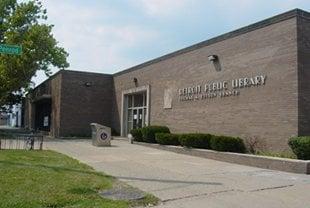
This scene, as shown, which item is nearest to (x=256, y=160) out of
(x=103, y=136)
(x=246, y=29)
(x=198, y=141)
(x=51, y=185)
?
(x=198, y=141)

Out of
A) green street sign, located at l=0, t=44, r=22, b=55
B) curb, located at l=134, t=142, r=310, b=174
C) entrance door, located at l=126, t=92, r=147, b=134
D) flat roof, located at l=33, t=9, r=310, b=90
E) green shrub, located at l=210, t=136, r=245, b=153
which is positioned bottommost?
curb, located at l=134, t=142, r=310, b=174

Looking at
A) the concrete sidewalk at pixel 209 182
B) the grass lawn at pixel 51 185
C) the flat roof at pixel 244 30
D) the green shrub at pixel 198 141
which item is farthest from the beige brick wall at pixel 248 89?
the grass lawn at pixel 51 185

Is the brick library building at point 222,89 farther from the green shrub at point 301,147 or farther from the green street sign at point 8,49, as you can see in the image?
the green street sign at point 8,49

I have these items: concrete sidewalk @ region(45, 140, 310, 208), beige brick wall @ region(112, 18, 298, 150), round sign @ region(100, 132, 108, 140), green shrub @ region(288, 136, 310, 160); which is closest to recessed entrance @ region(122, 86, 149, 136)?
beige brick wall @ region(112, 18, 298, 150)

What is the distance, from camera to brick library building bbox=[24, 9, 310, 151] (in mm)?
17016

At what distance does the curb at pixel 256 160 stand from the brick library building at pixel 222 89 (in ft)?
5.11

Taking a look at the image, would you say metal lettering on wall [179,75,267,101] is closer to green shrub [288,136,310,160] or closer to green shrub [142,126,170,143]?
green shrub [142,126,170,143]

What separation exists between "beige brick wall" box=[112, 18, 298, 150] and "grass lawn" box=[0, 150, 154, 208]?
762cm

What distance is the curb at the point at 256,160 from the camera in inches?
558

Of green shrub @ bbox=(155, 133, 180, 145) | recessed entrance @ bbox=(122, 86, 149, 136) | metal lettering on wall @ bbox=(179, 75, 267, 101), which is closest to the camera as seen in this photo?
metal lettering on wall @ bbox=(179, 75, 267, 101)

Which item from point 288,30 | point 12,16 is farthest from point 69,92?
point 288,30

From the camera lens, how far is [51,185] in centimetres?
1006

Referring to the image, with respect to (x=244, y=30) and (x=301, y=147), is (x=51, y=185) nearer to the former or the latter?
(x=301, y=147)

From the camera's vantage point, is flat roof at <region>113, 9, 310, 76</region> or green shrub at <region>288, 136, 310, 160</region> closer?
green shrub at <region>288, 136, 310, 160</region>
